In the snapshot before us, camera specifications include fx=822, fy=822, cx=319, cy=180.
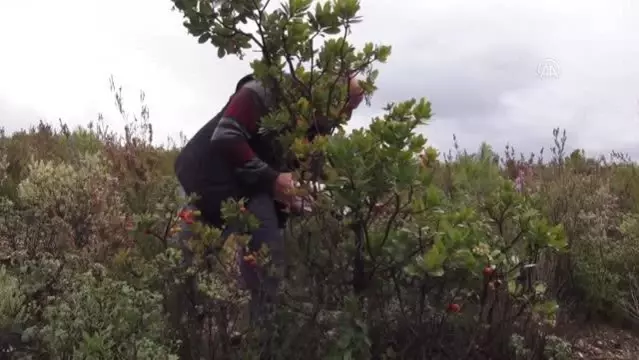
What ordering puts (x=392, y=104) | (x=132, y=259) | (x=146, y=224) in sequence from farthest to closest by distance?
(x=132, y=259) < (x=146, y=224) < (x=392, y=104)

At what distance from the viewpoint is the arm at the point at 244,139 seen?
3732 mm

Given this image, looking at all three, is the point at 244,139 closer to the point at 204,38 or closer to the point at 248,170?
the point at 248,170

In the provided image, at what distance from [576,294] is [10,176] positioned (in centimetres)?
469

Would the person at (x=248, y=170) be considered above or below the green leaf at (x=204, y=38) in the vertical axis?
below

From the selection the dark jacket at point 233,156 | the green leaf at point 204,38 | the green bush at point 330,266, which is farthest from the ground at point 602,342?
the green leaf at point 204,38

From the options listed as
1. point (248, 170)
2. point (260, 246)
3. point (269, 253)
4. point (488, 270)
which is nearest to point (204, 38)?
point (248, 170)

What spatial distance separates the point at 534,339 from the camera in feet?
13.3

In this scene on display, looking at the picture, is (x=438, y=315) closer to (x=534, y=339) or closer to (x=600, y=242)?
(x=534, y=339)

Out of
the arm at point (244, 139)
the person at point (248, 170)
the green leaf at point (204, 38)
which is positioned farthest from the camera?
the arm at point (244, 139)

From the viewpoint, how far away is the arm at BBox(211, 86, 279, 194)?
3732 mm

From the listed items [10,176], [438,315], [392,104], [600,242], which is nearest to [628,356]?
[600,242]

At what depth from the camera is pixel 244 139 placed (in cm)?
377

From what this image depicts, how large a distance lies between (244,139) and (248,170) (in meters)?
0.14

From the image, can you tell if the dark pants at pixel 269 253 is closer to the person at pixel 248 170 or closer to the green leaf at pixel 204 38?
the person at pixel 248 170
